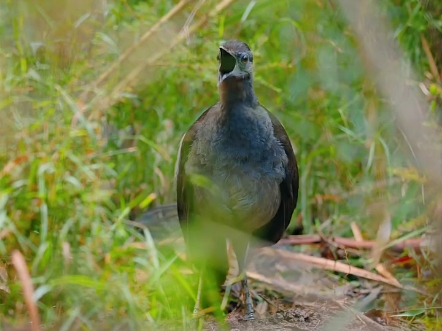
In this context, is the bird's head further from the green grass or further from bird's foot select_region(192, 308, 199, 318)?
bird's foot select_region(192, 308, 199, 318)

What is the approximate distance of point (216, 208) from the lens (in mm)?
3549

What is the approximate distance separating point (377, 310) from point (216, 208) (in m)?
1.08

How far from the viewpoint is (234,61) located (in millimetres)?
3305

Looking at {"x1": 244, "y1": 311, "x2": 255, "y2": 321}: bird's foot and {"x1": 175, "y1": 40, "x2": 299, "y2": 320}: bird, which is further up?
{"x1": 175, "y1": 40, "x2": 299, "y2": 320}: bird

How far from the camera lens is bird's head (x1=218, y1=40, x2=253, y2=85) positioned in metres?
3.22

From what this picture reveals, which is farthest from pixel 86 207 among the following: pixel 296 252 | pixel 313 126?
pixel 313 126

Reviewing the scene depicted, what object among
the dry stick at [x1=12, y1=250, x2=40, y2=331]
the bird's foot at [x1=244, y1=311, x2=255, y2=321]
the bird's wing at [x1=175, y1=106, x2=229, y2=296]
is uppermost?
the dry stick at [x1=12, y1=250, x2=40, y2=331]

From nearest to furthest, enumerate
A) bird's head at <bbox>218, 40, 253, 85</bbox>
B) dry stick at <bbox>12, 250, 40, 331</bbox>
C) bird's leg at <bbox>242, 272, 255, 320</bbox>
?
dry stick at <bbox>12, 250, 40, 331</bbox> < bird's head at <bbox>218, 40, 253, 85</bbox> < bird's leg at <bbox>242, 272, 255, 320</bbox>

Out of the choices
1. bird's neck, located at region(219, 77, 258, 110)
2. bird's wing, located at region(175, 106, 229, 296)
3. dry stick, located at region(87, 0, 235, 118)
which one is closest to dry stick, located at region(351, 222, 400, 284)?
bird's wing, located at region(175, 106, 229, 296)

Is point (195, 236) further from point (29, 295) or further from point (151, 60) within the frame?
point (29, 295)

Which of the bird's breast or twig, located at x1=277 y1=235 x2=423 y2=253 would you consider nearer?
the bird's breast

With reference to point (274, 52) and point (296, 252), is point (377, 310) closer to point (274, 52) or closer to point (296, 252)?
point (296, 252)

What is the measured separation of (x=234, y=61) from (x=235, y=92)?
19 centimetres

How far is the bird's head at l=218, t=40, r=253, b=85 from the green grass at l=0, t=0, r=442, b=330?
0.37 m
